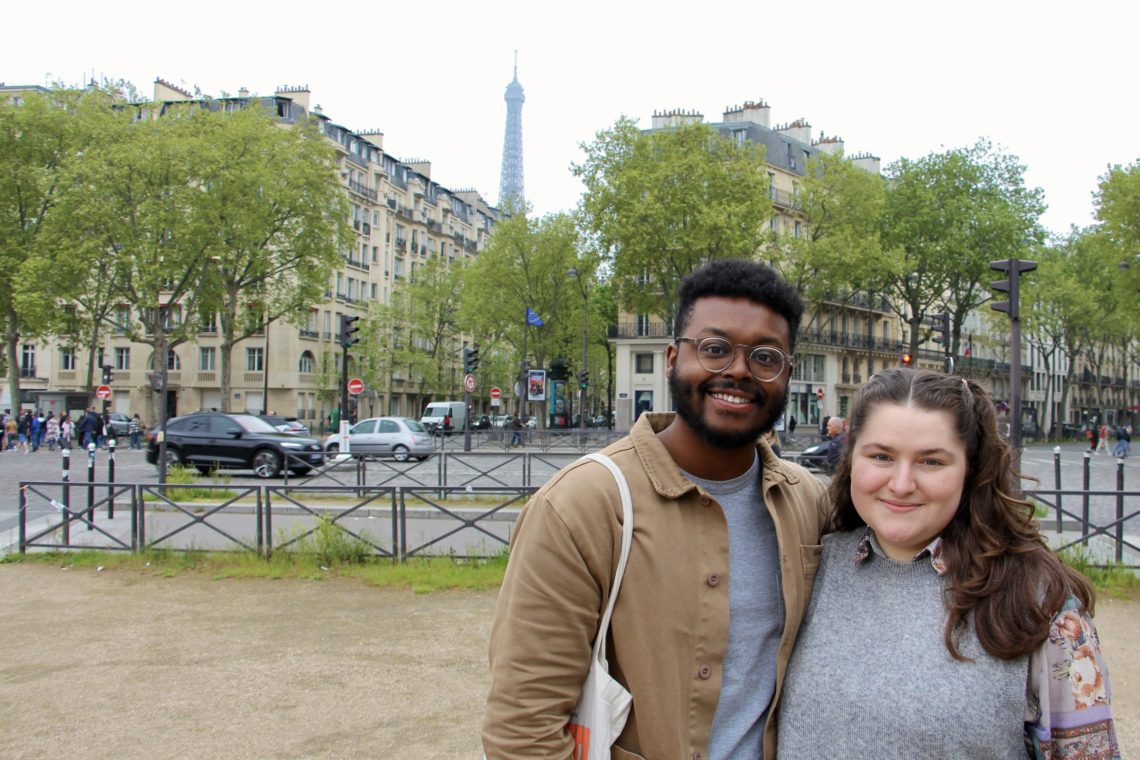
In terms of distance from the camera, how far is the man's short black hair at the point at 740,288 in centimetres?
231

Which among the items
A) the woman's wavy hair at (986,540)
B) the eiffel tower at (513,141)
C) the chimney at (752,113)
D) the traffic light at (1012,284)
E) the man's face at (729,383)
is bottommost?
the woman's wavy hair at (986,540)

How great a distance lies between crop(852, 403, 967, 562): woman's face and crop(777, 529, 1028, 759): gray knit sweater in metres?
0.09

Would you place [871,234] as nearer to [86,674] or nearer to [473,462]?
[473,462]

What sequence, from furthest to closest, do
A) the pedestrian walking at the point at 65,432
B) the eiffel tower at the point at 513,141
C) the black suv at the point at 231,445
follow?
the eiffel tower at the point at 513,141, the pedestrian walking at the point at 65,432, the black suv at the point at 231,445

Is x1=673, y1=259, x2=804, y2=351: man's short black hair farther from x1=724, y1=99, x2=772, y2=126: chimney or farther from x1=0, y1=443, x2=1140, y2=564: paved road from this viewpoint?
x1=724, y1=99, x2=772, y2=126: chimney

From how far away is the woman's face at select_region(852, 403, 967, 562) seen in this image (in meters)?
2.12

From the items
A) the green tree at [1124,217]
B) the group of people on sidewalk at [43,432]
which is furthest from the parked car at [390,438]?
the green tree at [1124,217]

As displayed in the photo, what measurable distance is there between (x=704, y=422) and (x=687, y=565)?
347mm

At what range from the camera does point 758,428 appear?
7.41ft

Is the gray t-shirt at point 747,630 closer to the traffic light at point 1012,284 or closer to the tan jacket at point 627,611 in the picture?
the tan jacket at point 627,611

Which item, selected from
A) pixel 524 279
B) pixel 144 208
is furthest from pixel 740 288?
pixel 524 279

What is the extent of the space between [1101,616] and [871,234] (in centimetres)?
3770

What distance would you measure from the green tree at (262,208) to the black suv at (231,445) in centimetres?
1702

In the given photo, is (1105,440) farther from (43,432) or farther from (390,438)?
(43,432)
